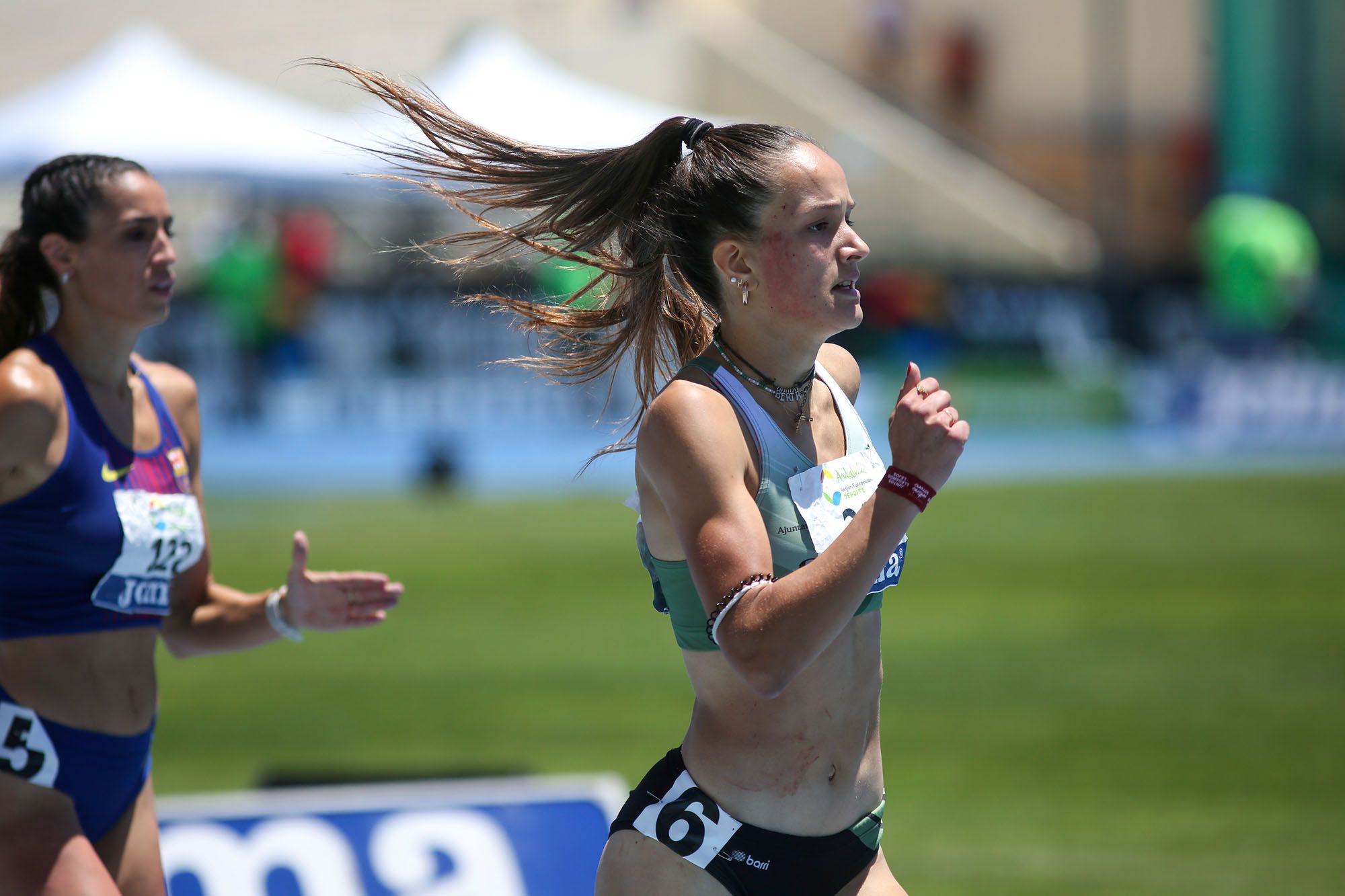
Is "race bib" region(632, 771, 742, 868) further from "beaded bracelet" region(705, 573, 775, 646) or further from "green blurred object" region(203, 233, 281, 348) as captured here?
"green blurred object" region(203, 233, 281, 348)

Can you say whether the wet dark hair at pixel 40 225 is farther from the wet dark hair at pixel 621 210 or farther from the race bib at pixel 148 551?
the wet dark hair at pixel 621 210

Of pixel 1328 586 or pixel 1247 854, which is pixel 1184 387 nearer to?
pixel 1328 586

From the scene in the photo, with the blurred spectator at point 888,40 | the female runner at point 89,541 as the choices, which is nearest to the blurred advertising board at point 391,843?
the female runner at point 89,541

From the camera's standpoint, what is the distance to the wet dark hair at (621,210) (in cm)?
299

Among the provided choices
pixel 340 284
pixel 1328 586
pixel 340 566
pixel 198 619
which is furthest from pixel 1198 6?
pixel 198 619

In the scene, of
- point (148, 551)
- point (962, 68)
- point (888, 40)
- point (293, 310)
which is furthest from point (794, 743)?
point (888, 40)

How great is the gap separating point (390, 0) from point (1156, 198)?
16.8m

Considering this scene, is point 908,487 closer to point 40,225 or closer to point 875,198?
point 40,225

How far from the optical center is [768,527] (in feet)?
9.45

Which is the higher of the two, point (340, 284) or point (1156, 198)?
point (1156, 198)

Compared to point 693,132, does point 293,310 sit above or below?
below

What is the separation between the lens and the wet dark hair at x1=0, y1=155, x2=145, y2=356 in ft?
11.9

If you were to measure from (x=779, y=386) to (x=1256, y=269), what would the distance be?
2091 centimetres

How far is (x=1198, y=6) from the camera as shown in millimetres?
36906
